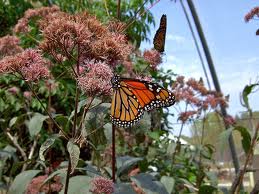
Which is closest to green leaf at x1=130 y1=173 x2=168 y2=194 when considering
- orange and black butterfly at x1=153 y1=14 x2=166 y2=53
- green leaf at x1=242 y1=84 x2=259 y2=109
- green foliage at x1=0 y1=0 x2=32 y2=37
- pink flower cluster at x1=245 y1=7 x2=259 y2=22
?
orange and black butterfly at x1=153 y1=14 x2=166 y2=53

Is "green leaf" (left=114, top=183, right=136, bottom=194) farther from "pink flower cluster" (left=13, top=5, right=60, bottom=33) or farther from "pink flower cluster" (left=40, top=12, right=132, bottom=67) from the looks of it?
"pink flower cluster" (left=13, top=5, right=60, bottom=33)

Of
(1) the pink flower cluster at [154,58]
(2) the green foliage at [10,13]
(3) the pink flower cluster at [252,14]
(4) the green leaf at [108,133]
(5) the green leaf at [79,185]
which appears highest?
(2) the green foliage at [10,13]

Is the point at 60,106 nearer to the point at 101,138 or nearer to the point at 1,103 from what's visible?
the point at 1,103

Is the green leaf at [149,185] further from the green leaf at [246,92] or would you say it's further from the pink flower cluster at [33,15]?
the pink flower cluster at [33,15]

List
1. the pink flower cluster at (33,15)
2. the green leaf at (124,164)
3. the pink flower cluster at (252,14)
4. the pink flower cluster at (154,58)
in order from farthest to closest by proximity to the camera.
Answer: the pink flower cluster at (33,15) → the pink flower cluster at (252,14) → the green leaf at (124,164) → the pink flower cluster at (154,58)

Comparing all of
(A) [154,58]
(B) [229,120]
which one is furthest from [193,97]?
(A) [154,58]

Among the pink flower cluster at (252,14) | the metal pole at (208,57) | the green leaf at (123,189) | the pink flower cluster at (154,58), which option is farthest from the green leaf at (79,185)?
the metal pole at (208,57)

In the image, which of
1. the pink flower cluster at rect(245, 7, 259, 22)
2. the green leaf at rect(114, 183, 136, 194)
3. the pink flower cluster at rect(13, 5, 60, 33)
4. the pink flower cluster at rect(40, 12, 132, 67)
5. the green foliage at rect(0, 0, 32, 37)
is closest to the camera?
the pink flower cluster at rect(40, 12, 132, 67)
